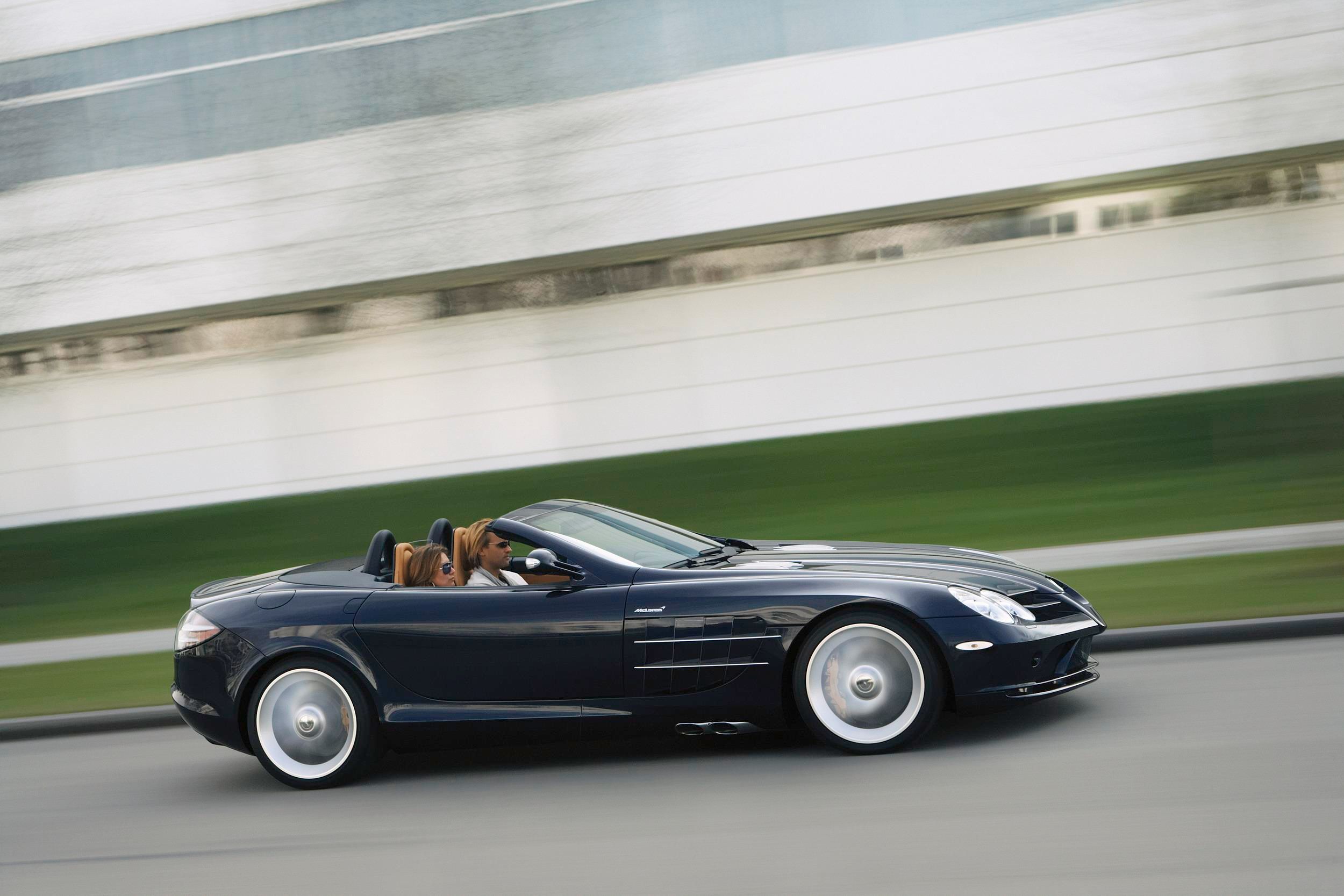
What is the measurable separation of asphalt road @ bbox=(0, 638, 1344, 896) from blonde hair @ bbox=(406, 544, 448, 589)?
923mm

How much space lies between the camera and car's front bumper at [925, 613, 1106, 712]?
516 centimetres

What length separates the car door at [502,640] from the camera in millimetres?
5477

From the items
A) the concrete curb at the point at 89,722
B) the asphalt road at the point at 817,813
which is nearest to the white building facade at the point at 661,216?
the concrete curb at the point at 89,722

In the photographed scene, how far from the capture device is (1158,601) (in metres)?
7.67

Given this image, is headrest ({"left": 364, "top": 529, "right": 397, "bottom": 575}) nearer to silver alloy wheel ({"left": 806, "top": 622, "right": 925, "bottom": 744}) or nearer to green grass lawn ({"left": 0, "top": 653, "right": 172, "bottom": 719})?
silver alloy wheel ({"left": 806, "top": 622, "right": 925, "bottom": 744})

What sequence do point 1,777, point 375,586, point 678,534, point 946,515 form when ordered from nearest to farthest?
point 375,586 → point 678,534 → point 1,777 → point 946,515

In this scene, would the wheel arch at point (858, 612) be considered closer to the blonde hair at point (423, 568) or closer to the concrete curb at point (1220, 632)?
the blonde hair at point (423, 568)

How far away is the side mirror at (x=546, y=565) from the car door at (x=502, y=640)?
6cm

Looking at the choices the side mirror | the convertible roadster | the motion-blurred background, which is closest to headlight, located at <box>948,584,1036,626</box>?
the convertible roadster

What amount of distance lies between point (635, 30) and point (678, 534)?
972cm

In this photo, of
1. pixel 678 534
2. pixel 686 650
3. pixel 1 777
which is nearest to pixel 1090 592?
pixel 678 534

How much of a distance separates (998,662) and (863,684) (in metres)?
0.55

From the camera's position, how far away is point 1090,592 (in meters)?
8.25

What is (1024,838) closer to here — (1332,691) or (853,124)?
(1332,691)
